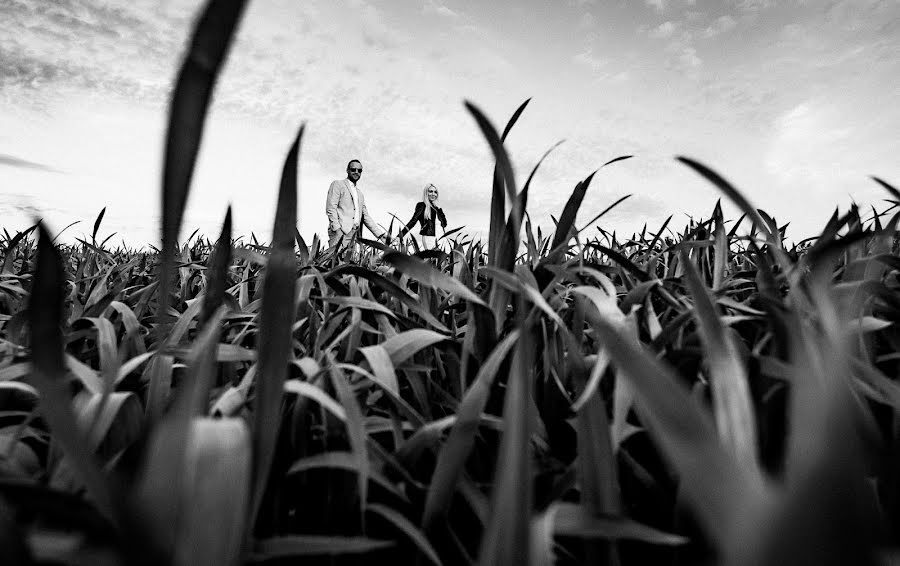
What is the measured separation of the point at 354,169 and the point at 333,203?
4.38 ft

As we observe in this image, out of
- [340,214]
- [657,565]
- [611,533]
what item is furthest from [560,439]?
[340,214]

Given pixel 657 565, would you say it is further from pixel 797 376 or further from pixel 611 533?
pixel 797 376

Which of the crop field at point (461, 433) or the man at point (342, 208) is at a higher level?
the man at point (342, 208)

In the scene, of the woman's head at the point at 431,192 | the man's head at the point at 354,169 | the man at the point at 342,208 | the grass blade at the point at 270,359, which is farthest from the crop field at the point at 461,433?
the woman's head at the point at 431,192

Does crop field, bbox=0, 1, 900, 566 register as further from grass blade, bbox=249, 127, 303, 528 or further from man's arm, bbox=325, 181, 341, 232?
man's arm, bbox=325, 181, 341, 232

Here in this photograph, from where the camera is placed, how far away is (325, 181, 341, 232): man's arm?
605 centimetres

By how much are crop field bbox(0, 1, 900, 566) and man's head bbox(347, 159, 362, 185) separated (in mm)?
6585

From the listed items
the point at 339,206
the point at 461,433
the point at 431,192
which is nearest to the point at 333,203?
the point at 339,206

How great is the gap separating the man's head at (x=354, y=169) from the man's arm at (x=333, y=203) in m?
1.11

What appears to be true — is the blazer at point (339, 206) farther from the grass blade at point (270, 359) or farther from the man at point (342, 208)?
the grass blade at point (270, 359)

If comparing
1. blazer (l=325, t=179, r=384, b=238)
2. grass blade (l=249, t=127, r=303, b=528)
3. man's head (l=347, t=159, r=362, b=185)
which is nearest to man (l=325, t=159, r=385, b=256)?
blazer (l=325, t=179, r=384, b=238)

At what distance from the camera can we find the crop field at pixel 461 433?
0.23 metres

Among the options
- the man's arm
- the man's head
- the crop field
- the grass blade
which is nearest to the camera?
the crop field

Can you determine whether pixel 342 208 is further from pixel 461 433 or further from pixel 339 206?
pixel 461 433
